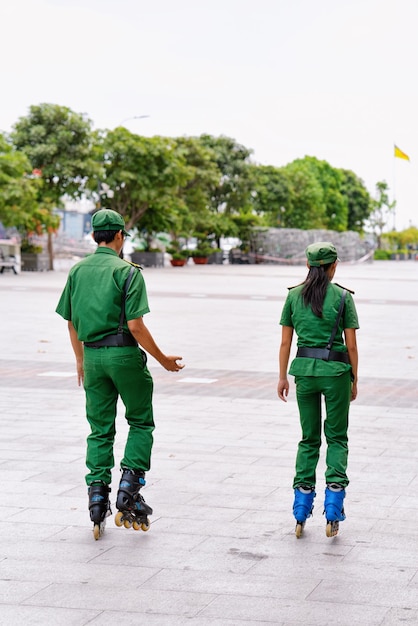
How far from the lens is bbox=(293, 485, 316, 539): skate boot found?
5.49 metres

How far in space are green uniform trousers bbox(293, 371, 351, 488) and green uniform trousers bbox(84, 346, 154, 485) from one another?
0.75 m

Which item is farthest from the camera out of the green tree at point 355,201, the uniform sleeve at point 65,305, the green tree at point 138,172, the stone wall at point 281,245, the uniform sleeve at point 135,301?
the green tree at point 355,201

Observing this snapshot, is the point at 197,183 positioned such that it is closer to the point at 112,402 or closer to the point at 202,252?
the point at 202,252

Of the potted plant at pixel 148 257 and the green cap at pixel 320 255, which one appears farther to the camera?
the potted plant at pixel 148 257

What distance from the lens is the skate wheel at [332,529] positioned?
17.9ft

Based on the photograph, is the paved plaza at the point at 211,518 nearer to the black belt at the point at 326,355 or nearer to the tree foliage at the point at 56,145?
the black belt at the point at 326,355

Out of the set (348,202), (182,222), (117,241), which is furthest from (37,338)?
(348,202)

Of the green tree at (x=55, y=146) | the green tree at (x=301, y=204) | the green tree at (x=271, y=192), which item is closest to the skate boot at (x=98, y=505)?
the green tree at (x=55, y=146)

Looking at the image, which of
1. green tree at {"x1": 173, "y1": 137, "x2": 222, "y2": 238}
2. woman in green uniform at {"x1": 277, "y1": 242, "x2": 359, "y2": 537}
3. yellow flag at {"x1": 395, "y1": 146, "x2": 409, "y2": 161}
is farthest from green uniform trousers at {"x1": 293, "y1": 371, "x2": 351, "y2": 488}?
yellow flag at {"x1": 395, "y1": 146, "x2": 409, "y2": 161}

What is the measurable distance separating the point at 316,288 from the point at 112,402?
1.14 meters

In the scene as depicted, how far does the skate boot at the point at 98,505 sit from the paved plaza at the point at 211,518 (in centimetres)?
7

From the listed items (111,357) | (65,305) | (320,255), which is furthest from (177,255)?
(111,357)

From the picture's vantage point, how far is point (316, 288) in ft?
18.2

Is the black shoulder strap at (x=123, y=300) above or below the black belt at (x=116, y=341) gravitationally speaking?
above
